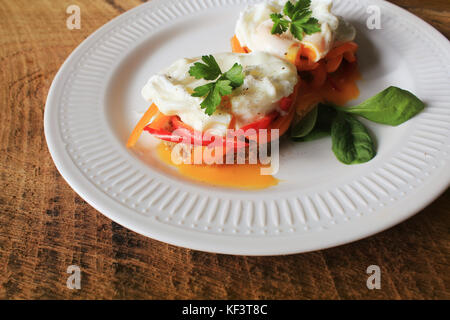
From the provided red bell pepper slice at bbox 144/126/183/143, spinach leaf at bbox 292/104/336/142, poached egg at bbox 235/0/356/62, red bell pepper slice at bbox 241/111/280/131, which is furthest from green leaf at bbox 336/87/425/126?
red bell pepper slice at bbox 144/126/183/143

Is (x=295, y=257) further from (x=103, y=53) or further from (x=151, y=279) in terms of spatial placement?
(x=103, y=53)

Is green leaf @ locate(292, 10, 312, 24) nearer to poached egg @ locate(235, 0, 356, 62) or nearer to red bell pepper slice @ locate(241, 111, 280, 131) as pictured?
poached egg @ locate(235, 0, 356, 62)

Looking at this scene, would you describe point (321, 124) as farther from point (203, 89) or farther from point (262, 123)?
point (203, 89)

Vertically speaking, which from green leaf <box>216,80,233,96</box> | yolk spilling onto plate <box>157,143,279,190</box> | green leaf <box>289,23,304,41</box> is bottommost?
yolk spilling onto plate <box>157,143,279,190</box>

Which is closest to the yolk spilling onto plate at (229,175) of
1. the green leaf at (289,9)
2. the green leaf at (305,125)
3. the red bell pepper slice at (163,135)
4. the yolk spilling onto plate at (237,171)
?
the yolk spilling onto plate at (237,171)

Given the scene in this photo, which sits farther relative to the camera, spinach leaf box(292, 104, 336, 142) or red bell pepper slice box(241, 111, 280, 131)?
spinach leaf box(292, 104, 336, 142)
